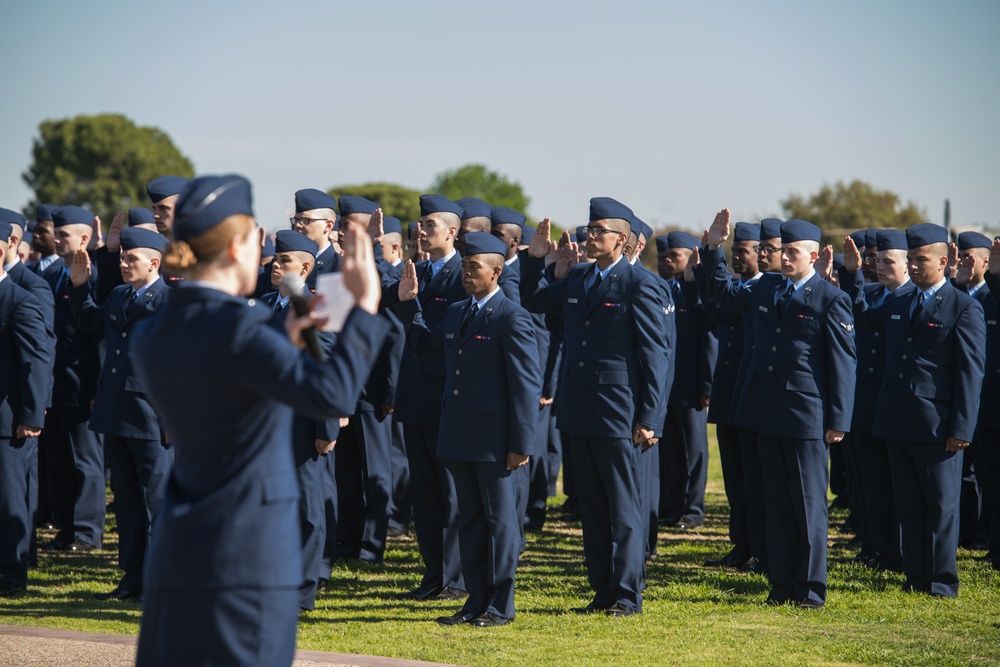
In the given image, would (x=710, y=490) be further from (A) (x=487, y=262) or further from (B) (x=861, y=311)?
(A) (x=487, y=262)

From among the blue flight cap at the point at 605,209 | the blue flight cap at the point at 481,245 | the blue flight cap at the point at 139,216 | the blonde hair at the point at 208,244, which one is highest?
the blue flight cap at the point at 139,216

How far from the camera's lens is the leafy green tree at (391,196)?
236 feet

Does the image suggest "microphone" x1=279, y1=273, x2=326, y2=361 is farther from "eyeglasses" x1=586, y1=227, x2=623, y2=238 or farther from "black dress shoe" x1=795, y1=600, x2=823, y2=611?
"black dress shoe" x1=795, y1=600, x2=823, y2=611

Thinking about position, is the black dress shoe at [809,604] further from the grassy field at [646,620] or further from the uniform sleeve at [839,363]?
the uniform sleeve at [839,363]

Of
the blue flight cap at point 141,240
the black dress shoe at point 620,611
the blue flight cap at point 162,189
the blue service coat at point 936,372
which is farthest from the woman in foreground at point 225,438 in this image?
the blue service coat at point 936,372

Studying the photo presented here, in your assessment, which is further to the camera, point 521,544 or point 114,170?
point 114,170

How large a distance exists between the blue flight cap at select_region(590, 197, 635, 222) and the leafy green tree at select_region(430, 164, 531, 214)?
84.1m

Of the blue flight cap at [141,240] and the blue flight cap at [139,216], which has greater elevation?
the blue flight cap at [139,216]

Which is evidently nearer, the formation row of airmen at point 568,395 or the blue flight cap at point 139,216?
the formation row of airmen at point 568,395

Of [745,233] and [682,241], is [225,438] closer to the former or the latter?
[745,233]

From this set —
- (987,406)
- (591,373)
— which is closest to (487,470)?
(591,373)

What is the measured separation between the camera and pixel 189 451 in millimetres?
3436

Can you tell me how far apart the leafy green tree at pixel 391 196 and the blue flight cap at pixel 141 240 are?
62131 millimetres

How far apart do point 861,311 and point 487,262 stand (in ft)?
12.9
